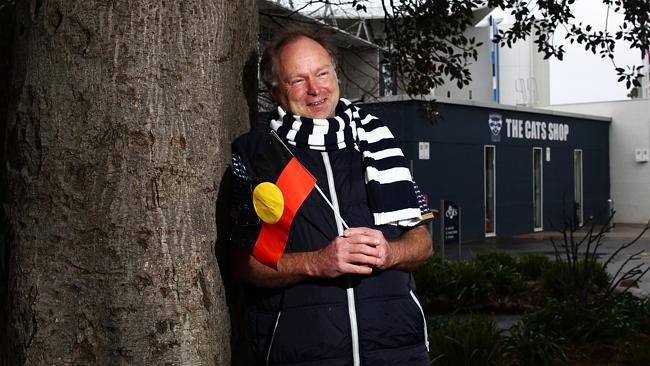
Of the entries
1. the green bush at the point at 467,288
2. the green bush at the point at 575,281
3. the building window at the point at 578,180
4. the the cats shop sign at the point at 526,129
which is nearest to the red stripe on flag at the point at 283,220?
the green bush at the point at 575,281

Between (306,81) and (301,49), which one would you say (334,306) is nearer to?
(306,81)

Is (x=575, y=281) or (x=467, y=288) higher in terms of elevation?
(x=575, y=281)

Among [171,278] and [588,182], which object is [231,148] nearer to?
[171,278]

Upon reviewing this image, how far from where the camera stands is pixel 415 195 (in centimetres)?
277

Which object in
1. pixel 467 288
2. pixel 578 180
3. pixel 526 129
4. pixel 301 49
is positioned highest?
pixel 526 129

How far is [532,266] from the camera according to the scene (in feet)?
39.2

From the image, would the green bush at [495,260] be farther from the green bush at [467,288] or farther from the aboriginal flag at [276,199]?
the aboriginal flag at [276,199]

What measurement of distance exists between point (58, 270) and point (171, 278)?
1.02 feet

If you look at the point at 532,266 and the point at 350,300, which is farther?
the point at 532,266

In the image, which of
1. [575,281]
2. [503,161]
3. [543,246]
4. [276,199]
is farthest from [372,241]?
[503,161]

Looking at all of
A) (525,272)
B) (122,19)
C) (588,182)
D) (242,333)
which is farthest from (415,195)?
(588,182)

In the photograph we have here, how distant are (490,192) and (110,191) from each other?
22.8m

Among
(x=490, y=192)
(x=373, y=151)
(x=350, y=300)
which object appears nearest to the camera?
(x=350, y=300)

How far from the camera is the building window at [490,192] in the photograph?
2455cm
